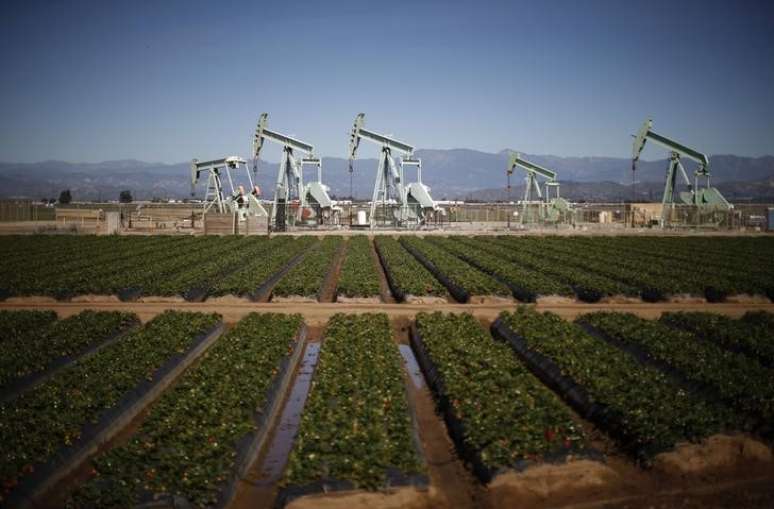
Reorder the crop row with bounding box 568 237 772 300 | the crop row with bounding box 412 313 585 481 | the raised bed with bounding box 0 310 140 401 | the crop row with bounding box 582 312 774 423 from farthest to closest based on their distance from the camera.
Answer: the crop row with bounding box 568 237 772 300 → the raised bed with bounding box 0 310 140 401 → the crop row with bounding box 582 312 774 423 → the crop row with bounding box 412 313 585 481

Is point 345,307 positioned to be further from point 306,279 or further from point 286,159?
point 286,159

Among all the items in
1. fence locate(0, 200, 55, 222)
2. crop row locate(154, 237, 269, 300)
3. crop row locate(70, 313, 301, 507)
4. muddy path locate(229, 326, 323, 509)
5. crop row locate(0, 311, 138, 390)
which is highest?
fence locate(0, 200, 55, 222)

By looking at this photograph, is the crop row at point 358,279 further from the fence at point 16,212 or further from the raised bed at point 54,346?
the fence at point 16,212

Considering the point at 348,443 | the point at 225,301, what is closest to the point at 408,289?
the point at 225,301

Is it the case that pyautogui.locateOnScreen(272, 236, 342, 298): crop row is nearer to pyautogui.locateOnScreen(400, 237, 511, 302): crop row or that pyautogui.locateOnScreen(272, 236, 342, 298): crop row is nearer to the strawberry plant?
pyautogui.locateOnScreen(400, 237, 511, 302): crop row

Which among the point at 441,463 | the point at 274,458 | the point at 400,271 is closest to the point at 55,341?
the point at 274,458

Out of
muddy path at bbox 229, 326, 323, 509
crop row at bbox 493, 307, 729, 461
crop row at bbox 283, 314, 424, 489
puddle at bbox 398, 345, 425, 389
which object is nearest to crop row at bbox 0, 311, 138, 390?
muddy path at bbox 229, 326, 323, 509

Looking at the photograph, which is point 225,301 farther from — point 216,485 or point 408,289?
point 216,485
